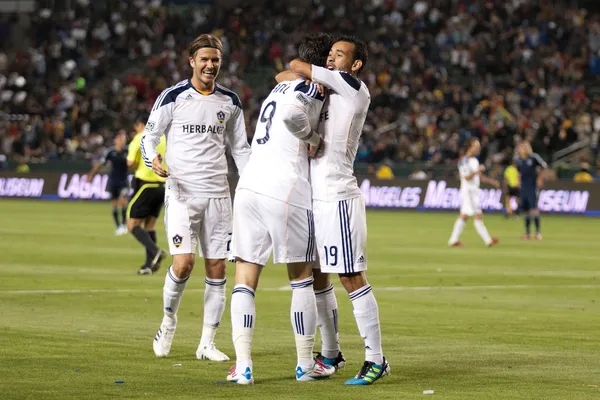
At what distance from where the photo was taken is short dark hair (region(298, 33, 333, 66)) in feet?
28.5

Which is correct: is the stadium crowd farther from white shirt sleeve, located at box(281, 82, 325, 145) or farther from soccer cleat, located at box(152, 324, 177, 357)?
white shirt sleeve, located at box(281, 82, 325, 145)

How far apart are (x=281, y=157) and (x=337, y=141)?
40 cm

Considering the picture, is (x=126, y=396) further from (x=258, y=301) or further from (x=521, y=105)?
(x=521, y=105)

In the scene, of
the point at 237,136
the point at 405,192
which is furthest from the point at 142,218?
the point at 405,192

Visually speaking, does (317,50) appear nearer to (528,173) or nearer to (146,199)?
(146,199)

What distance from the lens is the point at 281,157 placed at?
8.64 metres

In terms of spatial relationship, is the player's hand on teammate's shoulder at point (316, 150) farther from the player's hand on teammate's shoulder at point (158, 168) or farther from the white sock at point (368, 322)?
the player's hand on teammate's shoulder at point (158, 168)

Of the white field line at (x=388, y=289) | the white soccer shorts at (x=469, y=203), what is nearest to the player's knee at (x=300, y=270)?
the white field line at (x=388, y=289)

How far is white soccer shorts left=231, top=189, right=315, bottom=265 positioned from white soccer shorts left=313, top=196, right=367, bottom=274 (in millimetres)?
100

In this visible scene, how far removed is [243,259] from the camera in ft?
28.6

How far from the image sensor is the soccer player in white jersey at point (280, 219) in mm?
8562

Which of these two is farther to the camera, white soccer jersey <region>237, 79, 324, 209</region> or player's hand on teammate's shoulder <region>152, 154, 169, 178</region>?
player's hand on teammate's shoulder <region>152, 154, 169, 178</region>

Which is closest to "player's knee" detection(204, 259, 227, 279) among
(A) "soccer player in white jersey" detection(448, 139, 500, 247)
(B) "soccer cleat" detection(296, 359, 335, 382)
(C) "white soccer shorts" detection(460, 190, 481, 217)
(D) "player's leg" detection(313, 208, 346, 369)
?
(D) "player's leg" detection(313, 208, 346, 369)

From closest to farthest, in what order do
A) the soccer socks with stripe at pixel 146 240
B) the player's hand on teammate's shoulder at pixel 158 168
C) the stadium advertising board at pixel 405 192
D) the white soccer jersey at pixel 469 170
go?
the player's hand on teammate's shoulder at pixel 158 168
the soccer socks with stripe at pixel 146 240
the white soccer jersey at pixel 469 170
the stadium advertising board at pixel 405 192
